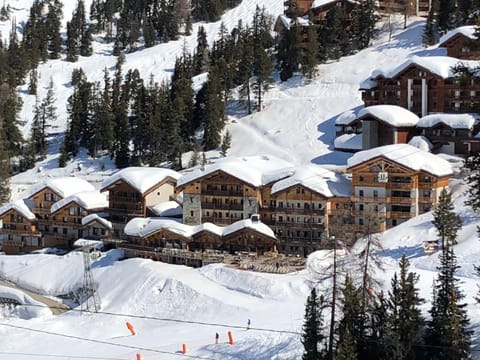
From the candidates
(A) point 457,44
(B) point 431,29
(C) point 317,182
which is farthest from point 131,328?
(B) point 431,29

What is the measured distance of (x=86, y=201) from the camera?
63250mm

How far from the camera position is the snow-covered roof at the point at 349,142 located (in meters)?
68.9

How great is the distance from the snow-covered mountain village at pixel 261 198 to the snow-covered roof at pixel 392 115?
0.52 feet

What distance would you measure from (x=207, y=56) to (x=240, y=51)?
33.7 feet

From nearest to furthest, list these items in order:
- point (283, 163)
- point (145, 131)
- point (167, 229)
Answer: point (167, 229) → point (283, 163) → point (145, 131)

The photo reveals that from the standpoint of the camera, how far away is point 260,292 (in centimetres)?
4556

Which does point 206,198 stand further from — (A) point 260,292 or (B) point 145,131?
(B) point 145,131

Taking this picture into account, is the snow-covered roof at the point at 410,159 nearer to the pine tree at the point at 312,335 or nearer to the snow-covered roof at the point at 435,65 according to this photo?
the snow-covered roof at the point at 435,65

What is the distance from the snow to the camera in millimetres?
63031

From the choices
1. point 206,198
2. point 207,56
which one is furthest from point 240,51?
point 206,198

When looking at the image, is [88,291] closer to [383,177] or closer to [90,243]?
[90,243]

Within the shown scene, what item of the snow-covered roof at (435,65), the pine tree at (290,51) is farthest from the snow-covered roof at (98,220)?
the pine tree at (290,51)

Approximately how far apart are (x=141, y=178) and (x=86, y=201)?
521 cm

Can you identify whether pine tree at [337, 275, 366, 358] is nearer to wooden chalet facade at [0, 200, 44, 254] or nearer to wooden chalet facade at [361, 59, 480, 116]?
wooden chalet facade at [0, 200, 44, 254]
